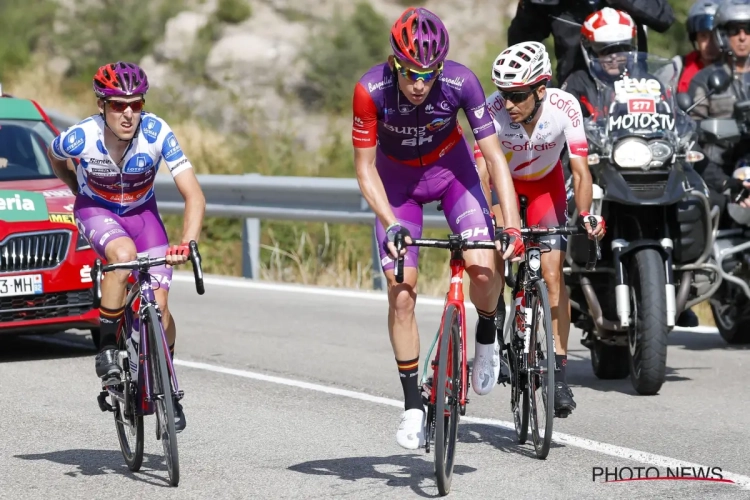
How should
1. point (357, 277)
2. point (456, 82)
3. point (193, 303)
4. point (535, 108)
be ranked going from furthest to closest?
point (357, 277)
point (193, 303)
point (535, 108)
point (456, 82)

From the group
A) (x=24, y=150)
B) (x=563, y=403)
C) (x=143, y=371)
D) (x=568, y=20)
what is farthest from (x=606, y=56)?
(x=24, y=150)

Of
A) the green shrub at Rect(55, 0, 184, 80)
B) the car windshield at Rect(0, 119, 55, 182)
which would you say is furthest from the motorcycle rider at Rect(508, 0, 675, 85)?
the green shrub at Rect(55, 0, 184, 80)

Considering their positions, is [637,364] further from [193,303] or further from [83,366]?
[193,303]

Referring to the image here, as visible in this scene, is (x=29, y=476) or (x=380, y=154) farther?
(x=380, y=154)

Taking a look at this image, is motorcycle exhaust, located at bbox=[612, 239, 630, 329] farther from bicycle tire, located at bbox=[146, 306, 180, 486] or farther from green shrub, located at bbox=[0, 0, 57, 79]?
green shrub, located at bbox=[0, 0, 57, 79]

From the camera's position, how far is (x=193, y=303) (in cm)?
1414

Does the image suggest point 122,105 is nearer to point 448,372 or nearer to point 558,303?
point 448,372

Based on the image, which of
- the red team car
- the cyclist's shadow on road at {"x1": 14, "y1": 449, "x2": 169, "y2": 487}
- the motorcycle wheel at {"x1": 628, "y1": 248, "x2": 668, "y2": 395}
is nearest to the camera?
the cyclist's shadow on road at {"x1": 14, "y1": 449, "x2": 169, "y2": 487}

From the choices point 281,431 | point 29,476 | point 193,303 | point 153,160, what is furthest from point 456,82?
point 193,303

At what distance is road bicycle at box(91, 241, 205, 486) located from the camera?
22.4 feet

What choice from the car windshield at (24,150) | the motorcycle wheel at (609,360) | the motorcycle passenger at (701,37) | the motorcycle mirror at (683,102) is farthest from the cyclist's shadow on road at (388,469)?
the motorcycle passenger at (701,37)

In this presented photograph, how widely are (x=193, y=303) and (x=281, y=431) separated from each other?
5.99m

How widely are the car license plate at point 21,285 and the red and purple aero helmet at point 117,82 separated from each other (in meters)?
3.41

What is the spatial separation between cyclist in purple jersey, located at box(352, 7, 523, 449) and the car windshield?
4886 millimetres
